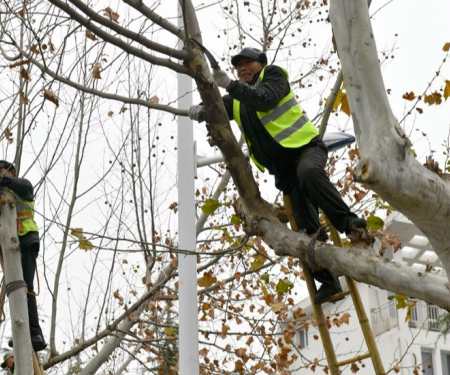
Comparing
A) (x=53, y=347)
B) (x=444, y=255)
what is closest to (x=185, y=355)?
(x=53, y=347)

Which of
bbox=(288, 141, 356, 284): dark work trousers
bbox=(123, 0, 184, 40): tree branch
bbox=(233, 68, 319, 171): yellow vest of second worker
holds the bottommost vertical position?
bbox=(288, 141, 356, 284): dark work trousers

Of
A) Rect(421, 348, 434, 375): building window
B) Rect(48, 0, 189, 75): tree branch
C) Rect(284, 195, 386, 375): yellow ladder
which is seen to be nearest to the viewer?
Rect(48, 0, 189, 75): tree branch

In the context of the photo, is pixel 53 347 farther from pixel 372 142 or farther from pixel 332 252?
pixel 372 142

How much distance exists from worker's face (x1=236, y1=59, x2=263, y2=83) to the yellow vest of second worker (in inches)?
13.9

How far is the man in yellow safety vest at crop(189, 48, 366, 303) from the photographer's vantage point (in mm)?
5285

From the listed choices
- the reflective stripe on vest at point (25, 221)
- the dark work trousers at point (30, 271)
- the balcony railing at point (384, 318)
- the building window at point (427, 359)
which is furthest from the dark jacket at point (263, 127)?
the building window at point (427, 359)

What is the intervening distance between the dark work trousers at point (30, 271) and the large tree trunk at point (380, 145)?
4087 millimetres

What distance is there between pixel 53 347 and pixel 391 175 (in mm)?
5474

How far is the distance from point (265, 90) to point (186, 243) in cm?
265

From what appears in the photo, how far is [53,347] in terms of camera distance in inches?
338

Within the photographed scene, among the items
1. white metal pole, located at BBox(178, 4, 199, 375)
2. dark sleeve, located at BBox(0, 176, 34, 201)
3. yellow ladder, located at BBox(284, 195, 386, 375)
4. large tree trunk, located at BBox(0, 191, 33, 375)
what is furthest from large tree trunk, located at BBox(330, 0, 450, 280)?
white metal pole, located at BBox(178, 4, 199, 375)

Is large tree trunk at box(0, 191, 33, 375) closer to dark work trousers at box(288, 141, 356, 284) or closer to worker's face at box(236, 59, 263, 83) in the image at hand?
worker's face at box(236, 59, 263, 83)

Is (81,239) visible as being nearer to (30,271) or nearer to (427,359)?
(30,271)

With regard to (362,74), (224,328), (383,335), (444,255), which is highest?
(383,335)
